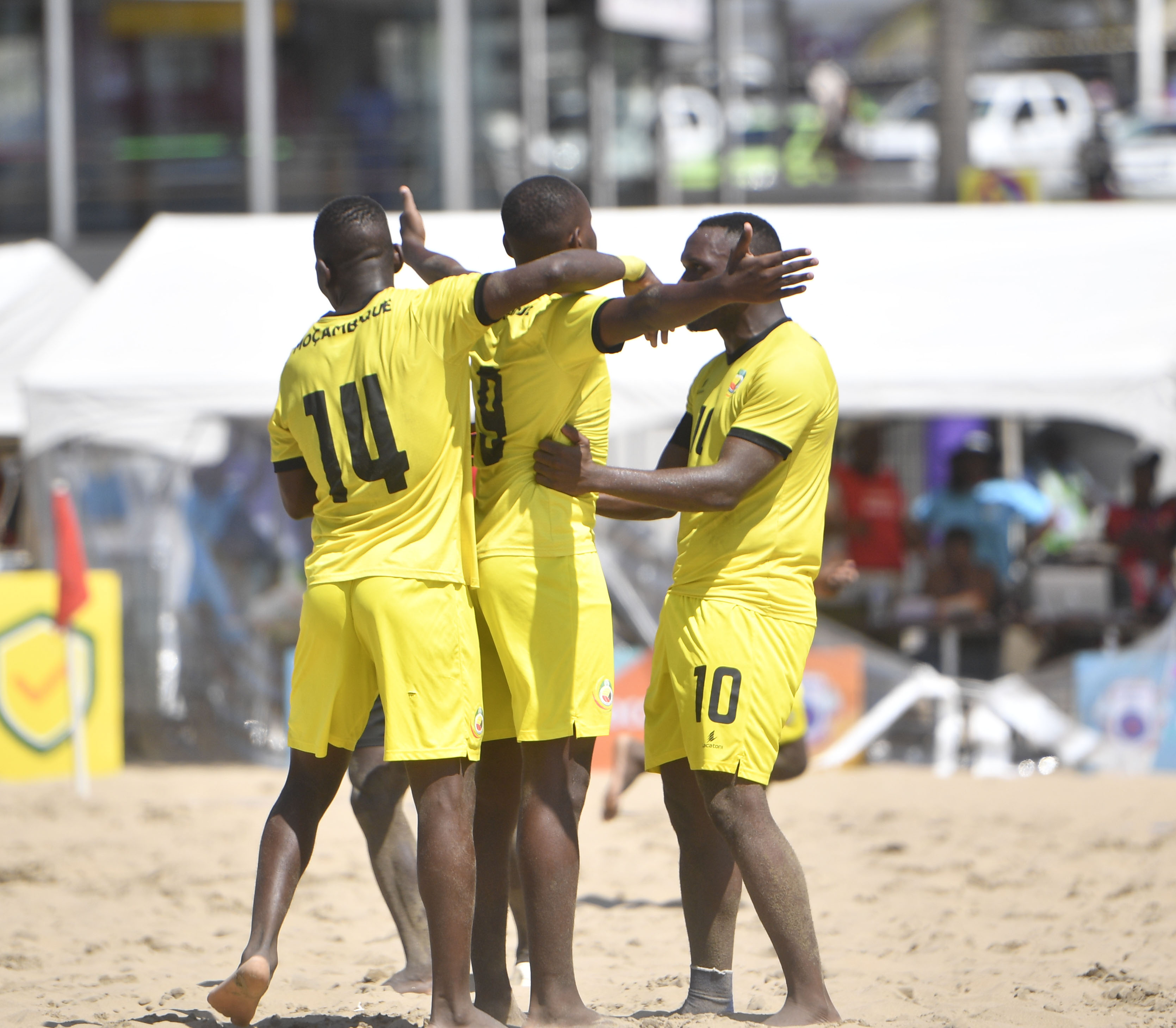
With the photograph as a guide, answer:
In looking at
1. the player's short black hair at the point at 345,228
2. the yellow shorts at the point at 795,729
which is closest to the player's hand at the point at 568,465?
the player's short black hair at the point at 345,228

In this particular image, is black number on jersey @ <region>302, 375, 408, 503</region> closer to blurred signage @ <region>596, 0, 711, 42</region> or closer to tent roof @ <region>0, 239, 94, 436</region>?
tent roof @ <region>0, 239, 94, 436</region>

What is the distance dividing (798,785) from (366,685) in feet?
15.8

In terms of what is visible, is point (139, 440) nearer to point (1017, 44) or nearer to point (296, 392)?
point (296, 392)

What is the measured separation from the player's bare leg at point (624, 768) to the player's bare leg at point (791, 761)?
1.98ft

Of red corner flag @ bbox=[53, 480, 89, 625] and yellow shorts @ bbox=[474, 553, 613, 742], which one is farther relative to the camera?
red corner flag @ bbox=[53, 480, 89, 625]

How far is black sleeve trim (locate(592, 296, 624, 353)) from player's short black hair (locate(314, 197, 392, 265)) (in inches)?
22.2

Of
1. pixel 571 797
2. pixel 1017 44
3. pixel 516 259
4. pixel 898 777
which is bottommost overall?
pixel 898 777

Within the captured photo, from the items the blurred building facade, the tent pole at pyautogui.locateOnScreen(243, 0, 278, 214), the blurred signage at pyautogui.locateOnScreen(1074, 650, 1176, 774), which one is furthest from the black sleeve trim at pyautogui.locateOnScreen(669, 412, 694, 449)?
the tent pole at pyautogui.locateOnScreen(243, 0, 278, 214)

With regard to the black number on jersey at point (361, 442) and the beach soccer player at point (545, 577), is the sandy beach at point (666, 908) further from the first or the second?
the black number on jersey at point (361, 442)

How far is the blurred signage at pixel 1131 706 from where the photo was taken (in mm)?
7793

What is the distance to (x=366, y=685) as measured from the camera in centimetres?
325

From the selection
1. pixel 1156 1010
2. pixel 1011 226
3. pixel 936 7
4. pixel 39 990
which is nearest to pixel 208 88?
pixel 936 7

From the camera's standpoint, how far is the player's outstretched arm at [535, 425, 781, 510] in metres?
3.18

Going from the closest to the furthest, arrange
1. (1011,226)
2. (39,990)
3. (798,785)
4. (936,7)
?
(39,990)
(798,785)
(1011,226)
(936,7)
